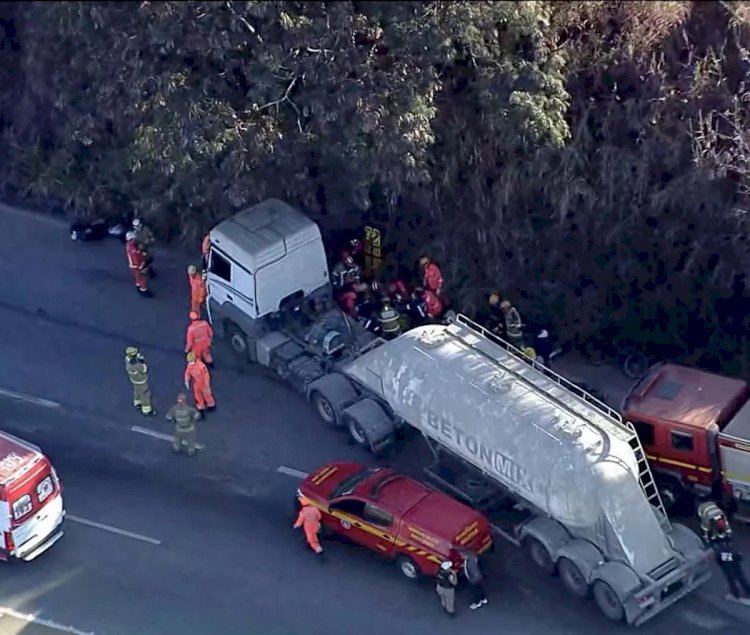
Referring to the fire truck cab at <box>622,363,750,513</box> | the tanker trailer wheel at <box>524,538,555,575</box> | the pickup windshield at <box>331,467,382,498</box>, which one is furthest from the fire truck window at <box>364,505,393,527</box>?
the fire truck cab at <box>622,363,750,513</box>

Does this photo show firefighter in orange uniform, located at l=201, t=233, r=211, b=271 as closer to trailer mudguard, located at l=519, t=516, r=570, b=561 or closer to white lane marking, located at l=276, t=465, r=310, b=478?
white lane marking, located at l=276, t=465, r=310, b=478

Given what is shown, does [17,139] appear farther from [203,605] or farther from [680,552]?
[680,552]

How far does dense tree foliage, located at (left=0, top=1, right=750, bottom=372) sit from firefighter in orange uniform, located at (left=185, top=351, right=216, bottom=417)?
317 cm

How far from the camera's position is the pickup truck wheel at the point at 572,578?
63.9 ft

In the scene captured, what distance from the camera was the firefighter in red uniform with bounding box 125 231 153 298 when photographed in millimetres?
26656

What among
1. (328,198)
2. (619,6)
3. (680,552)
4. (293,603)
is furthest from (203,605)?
(619,6)

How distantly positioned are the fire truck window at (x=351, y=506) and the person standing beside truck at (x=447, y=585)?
1593mm

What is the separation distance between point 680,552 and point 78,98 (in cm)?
1475

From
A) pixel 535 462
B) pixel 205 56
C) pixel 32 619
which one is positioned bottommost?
pixel 32 619

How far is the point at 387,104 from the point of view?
2275cm

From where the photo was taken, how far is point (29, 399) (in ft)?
81.0

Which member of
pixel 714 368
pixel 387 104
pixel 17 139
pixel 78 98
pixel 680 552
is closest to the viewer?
pixel 680 552

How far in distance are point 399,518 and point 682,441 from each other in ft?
14.8

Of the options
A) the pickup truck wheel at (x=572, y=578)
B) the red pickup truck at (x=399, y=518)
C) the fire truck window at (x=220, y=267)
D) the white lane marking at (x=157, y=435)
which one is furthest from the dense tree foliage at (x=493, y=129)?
the pickup truck wheel at (x=572, y=578)
